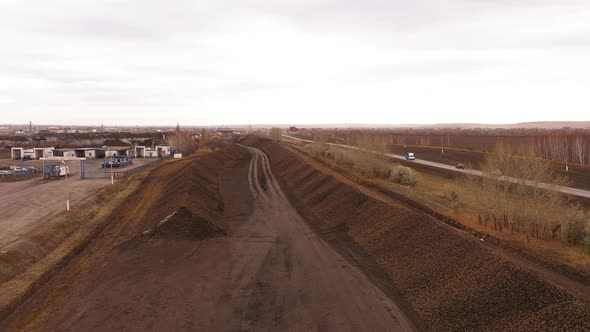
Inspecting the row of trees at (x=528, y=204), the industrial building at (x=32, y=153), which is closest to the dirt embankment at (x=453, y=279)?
the row of trees at (x=528, y=204)

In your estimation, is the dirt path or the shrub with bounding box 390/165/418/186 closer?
the dirt path

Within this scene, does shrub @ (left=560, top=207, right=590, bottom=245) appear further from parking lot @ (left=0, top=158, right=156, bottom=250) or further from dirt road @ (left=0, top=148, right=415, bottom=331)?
parking lot @ (left=0, top=158, right=156, bottom=250)

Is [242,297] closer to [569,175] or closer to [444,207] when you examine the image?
[444,207]

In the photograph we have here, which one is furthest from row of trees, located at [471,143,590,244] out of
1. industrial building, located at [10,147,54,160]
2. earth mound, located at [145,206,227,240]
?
industrial building, located at [10,147,54,160]

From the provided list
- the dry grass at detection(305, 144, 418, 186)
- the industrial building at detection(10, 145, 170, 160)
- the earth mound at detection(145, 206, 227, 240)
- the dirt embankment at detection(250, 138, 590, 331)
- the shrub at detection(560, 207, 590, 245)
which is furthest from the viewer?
the industrial building at detection(10, 145, 170, 160)

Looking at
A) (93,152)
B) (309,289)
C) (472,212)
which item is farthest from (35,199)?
(93,152)

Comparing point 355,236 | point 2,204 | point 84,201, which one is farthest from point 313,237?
point 2,204
